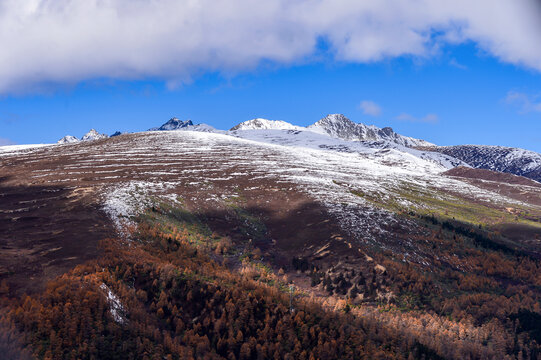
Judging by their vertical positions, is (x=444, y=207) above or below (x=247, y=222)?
above

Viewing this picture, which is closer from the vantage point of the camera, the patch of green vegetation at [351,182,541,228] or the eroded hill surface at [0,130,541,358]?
the eroded hill surface at [0,130,541,358]

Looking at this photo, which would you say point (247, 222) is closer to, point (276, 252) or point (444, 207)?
point (276, 252)

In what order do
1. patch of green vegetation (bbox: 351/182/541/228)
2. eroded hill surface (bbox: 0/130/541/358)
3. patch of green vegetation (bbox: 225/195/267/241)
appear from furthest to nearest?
patch of green vegetation (bbox: 351/182/541/228) < patch of green vegetation (bbox: 225/195/267/241) < eroded hill surface (bbox: 0/130/541/358)

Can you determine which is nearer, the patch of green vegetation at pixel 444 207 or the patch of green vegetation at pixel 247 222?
the patch of green vegetation at pixel 247 222

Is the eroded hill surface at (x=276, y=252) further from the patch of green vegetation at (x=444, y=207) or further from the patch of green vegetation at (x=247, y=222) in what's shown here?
the patch of green vegetation at (x=444, y=207)

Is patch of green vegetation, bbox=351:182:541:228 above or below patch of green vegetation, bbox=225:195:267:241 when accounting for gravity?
above

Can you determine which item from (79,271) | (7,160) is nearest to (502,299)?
(79,271)

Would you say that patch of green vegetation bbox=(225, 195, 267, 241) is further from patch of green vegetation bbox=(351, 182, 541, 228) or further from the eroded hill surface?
patch of green vegetation bbox=(351, 182, 541, 228)

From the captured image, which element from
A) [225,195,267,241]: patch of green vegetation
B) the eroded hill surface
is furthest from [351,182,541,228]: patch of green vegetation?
[225,195,267,241]: patch of green vegetation

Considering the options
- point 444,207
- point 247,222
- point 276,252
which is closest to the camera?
point 276,252

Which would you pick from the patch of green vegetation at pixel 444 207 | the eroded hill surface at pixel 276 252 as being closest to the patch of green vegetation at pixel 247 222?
the eroded hill surface at pixel 276 252

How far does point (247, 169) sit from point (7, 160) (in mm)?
66259

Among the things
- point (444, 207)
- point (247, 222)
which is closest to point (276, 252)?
point (247, 222)

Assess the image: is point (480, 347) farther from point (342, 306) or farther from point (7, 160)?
point (7, 160)
